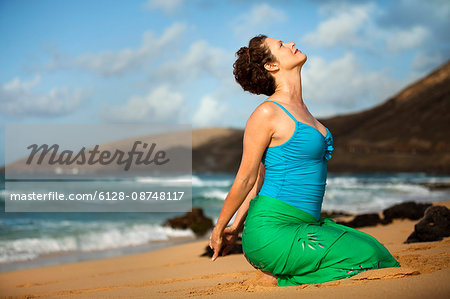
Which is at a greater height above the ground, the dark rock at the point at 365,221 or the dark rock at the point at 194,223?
the dark rock at the point at 365,221

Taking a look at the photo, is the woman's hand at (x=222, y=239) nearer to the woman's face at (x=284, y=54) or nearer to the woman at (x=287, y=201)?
the woman at (x=287, y=201)

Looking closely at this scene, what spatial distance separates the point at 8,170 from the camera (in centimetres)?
2953

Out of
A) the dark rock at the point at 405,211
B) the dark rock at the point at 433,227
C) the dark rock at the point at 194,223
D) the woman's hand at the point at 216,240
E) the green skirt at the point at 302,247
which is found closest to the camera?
the green skirt at the point at 302,247

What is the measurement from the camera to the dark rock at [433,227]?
481cm

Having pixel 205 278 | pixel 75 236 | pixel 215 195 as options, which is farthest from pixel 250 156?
pixel 215 195

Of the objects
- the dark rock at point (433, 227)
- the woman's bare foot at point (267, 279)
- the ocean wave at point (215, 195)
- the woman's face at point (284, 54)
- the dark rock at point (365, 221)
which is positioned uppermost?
the woman's face at point (284, 54)

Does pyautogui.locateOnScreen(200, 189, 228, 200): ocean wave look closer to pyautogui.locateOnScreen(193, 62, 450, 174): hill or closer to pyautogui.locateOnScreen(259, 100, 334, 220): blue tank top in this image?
pyautogui.locateOnScreen(259, 100, 334, 220): blue tank top

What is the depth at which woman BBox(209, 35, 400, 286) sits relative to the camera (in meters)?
2.53

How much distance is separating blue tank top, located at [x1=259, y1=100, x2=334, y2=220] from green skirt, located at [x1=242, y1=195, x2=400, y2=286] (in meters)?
0.06

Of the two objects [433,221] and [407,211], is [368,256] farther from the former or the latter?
[407,211]

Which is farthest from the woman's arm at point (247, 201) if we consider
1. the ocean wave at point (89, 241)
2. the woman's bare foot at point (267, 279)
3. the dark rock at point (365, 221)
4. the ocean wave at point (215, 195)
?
the ocean wave at point (215, 195)

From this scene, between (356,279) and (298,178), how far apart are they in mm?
648

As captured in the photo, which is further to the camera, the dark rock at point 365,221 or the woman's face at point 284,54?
the dark rock at point 365,221

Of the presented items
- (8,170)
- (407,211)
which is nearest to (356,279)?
(407,211)
